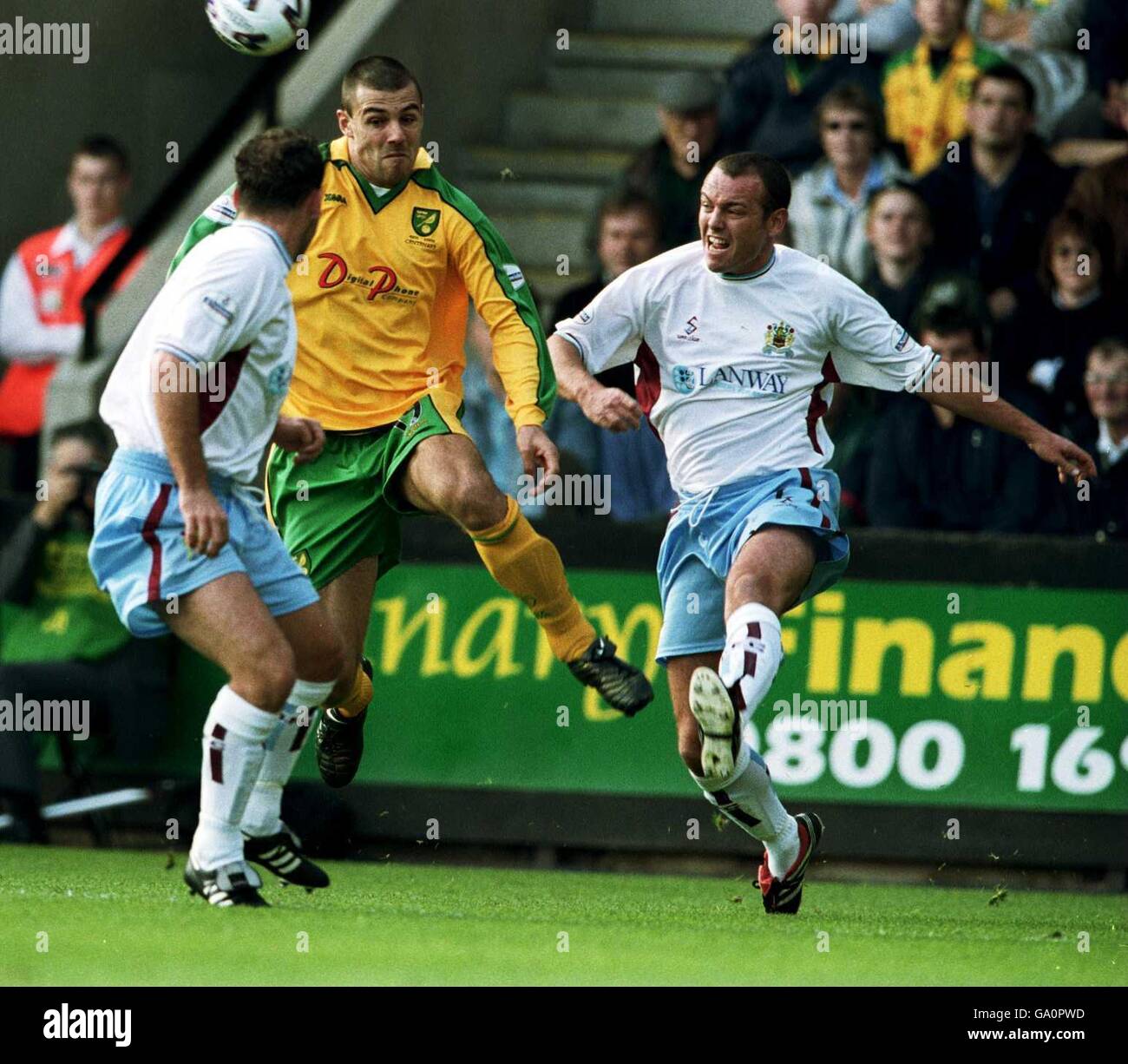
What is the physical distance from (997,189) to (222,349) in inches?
241

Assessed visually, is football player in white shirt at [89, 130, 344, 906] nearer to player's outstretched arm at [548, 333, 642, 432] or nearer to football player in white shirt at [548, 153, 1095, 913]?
player's outstretched arm at [548, 333, 642, 432]

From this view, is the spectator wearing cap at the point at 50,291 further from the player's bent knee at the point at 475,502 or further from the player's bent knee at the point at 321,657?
the player's bent knee at the point at 321,657

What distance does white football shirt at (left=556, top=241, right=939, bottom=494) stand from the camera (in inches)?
315

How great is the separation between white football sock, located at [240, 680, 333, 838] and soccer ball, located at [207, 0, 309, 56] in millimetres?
2583

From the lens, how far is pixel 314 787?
1077cm

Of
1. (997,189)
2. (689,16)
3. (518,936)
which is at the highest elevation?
(689,16)

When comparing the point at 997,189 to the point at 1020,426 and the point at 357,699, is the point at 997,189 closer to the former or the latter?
the point at 1020,426

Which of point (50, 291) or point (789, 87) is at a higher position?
point (789, 87)

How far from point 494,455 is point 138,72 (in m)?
4.09

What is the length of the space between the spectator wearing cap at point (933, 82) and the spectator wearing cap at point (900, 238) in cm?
63

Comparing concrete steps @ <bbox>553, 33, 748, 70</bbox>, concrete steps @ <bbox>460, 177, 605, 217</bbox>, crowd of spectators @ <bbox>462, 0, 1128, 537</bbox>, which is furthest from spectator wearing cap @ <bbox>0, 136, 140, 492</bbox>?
concrete steps @ <bbox>553, 33, 748, 70</bbox>

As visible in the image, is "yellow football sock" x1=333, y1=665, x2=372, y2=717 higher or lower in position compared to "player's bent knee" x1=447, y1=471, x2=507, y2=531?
lower

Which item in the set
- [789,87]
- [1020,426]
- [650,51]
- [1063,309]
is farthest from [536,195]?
[1020,426]

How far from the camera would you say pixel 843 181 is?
38.9 feet
